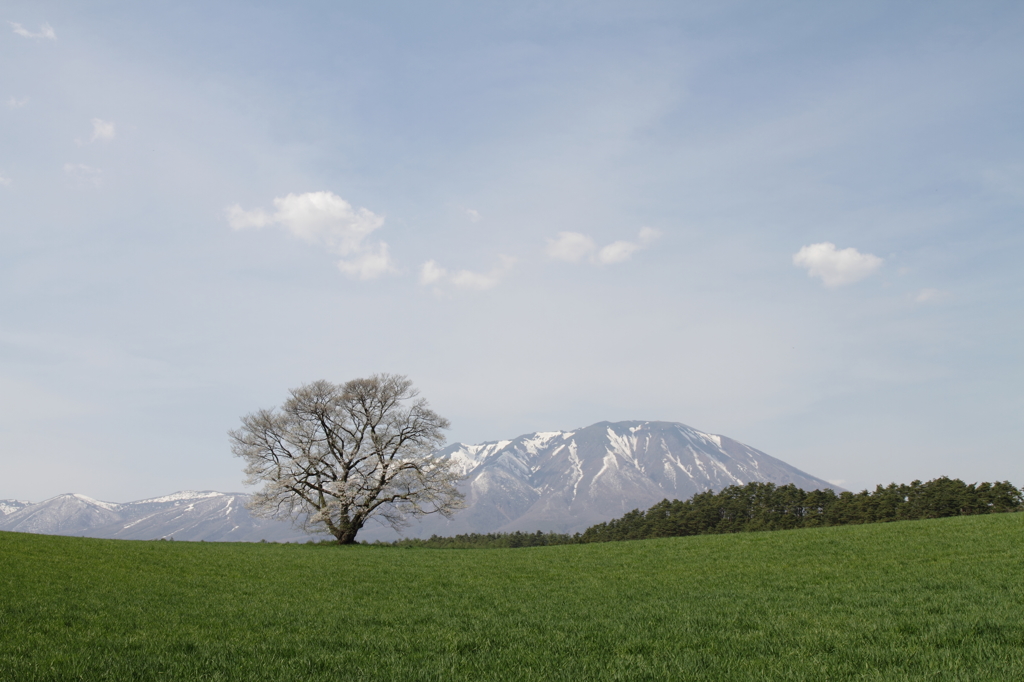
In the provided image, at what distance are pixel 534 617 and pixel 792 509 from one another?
276 feet

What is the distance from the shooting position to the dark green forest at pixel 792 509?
66.2 meters

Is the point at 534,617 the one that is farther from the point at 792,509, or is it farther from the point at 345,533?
the point at 792,509

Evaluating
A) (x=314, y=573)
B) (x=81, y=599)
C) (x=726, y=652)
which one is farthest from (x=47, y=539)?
(x=726, y=652)

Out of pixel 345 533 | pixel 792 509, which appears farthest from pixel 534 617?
pixel 792 509

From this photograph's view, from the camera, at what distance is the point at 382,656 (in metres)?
11.1

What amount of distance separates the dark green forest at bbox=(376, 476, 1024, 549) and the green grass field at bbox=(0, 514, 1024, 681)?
32225 mm

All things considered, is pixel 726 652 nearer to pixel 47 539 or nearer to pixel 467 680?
pixel 467 680

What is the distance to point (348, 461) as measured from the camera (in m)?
52.2

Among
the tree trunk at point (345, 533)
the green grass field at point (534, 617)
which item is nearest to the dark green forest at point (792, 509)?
the tree trunk at point (345, 533)

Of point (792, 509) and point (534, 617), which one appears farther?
point (792, 509)

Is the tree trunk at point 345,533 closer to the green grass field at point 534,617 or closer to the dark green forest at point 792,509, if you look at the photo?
the dark green forest at point 792,509

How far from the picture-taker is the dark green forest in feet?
217

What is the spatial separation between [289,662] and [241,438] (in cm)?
4463

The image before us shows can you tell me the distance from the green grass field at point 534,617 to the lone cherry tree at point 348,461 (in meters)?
22.0
